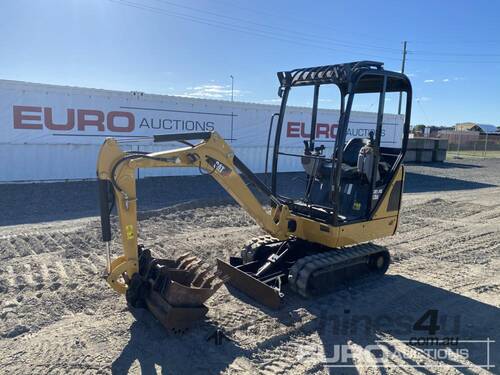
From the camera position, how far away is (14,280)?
5402 mm

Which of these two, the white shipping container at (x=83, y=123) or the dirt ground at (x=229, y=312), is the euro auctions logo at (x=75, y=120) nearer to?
the white shipping container at (x=83, y=123)

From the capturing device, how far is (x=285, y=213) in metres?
5.70

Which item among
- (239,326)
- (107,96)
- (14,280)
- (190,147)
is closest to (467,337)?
(239,326)

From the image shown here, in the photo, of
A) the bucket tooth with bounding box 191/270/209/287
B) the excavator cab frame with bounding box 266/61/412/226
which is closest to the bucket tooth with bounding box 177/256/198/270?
the bucket tooth with bounding box 191/270/209/287

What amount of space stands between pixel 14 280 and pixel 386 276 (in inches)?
202

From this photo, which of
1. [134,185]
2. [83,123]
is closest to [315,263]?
[134,185]

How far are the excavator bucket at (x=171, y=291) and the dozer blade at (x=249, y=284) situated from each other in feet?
2.03

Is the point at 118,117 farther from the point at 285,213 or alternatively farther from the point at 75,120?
the point at 285,213

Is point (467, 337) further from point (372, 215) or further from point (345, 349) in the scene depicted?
point (372, 215)

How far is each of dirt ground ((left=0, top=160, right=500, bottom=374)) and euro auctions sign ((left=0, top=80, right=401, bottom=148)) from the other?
4.95m

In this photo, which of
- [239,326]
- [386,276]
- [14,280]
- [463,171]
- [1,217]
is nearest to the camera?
[239,326]

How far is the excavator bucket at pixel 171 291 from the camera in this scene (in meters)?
4.20

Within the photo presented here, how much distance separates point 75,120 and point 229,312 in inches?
423

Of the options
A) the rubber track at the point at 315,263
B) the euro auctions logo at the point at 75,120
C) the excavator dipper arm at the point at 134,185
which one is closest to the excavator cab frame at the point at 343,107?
the rubber track at the point at 315,263
